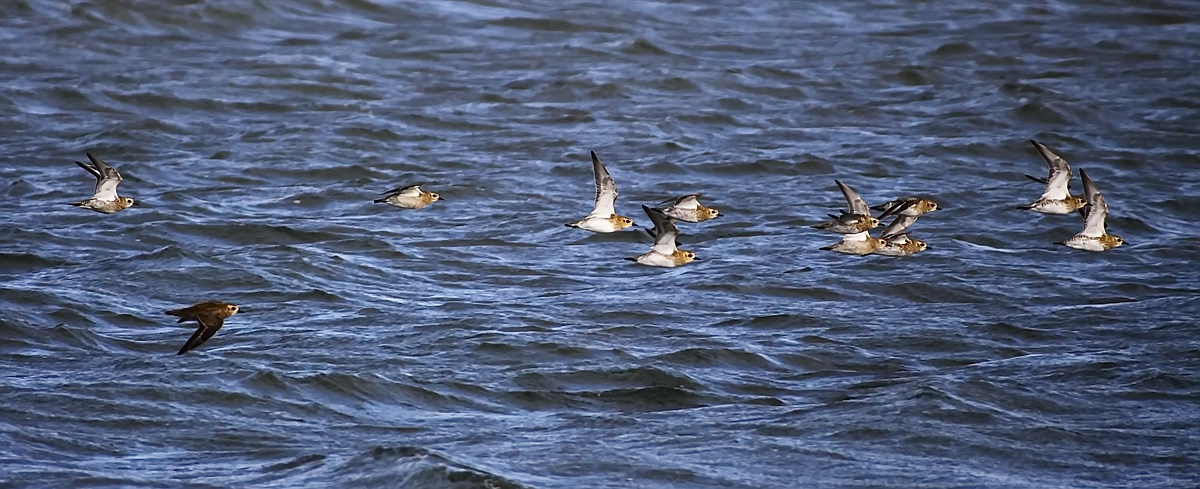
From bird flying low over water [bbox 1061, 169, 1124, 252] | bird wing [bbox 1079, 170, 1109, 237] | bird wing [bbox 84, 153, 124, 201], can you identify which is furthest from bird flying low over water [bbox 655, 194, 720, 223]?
bird wing [bbox 84, 153, 124, 201]

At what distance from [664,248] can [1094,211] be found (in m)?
4.14

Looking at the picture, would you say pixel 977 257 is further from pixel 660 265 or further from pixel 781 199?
pixel 660 265

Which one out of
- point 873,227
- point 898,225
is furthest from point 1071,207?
point 873,227

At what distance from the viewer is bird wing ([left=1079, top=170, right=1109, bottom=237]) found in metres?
13.7

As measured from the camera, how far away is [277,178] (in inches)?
769

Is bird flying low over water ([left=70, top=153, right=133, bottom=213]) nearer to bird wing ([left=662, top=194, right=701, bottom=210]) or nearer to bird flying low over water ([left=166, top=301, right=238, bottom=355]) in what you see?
bird flying low over water ([left=166, top=301, right=238, bottom=355])

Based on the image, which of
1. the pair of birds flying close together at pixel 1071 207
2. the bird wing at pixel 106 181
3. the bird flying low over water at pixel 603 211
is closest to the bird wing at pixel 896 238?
the pair of birds flying close together at pixel 1071 207

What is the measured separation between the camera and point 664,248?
14.1 meters

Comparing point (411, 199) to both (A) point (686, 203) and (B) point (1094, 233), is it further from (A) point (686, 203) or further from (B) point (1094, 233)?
(B) point (1094, 233)

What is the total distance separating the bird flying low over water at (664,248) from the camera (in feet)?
45.1

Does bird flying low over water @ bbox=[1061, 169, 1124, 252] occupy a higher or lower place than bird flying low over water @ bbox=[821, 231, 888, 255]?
higher

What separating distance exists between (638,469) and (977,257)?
23.6 ft

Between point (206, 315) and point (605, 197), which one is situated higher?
point (605, 197)

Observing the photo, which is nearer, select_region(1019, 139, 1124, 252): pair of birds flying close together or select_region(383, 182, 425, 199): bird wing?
select_region(1019, 139, 1124, 252): pair of birds flying close together
